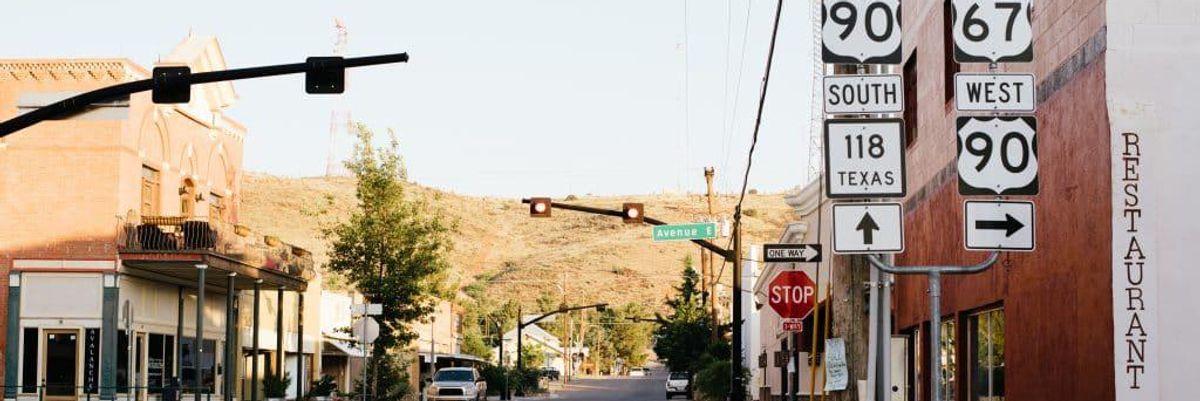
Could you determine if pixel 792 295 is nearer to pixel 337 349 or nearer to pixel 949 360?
pixel 949 360

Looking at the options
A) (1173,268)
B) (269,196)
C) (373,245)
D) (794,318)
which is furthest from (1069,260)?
(269,196)

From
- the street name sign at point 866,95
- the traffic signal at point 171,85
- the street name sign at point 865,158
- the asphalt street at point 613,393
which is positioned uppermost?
the traffic signal at point 171,85

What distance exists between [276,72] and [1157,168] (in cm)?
995

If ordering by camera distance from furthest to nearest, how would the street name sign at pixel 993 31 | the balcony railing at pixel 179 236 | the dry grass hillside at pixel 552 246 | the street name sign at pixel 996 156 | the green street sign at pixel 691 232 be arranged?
the dry grass hillside at pixel 552 246, the balcony railing at pixel 179 236, the green street sign at pixel 691 232, the street name sign at pixel 993 31, the street name sign at pixel 996 156

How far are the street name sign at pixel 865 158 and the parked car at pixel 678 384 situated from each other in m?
64.1

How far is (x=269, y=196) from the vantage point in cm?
17175

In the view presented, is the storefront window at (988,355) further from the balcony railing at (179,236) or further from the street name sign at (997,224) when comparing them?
the balcony railing at (179,236)

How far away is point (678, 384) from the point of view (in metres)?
75.1

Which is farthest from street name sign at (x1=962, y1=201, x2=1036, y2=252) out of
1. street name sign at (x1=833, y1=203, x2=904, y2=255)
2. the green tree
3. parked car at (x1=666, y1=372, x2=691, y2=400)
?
Result: parked car at (x1=666, y1=372, x2=691, y2=400)

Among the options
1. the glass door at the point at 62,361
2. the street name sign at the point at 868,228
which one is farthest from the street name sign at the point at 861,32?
the glass door at the point at 62,361

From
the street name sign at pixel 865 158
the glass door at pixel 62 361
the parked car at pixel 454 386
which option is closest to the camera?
the street name sign at pixel 865 158

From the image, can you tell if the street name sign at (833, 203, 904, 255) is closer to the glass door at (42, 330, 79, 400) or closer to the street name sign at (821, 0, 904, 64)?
the street name sign at (821, 0, 904, 64)

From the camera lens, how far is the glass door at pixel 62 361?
121 feet

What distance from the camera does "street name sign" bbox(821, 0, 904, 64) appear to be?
10750mm
